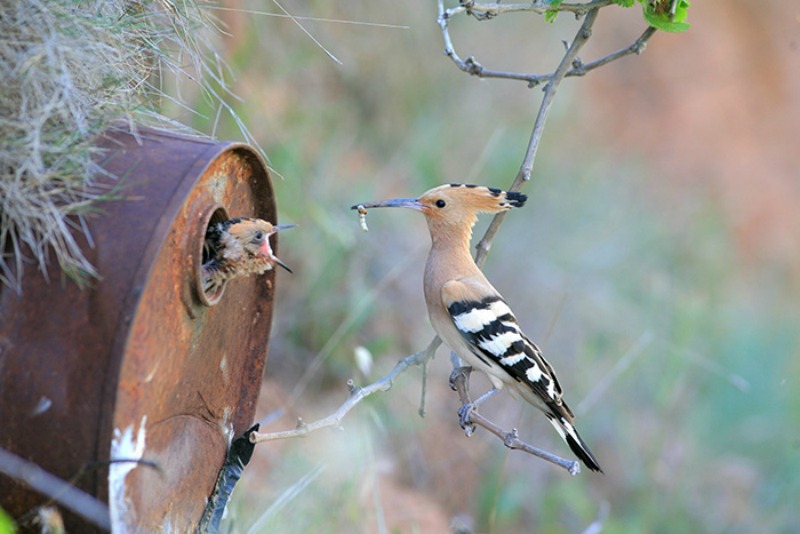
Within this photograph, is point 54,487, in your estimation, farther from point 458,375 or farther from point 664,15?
point 664,15

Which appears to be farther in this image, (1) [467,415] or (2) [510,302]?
(2) [510,302]

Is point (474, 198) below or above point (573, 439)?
above

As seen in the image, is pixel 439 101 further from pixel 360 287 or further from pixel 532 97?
pixel 360 287

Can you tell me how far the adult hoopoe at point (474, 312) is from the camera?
2988 millimetres

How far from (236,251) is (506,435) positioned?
81 centimetres

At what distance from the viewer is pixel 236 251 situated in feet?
7.87

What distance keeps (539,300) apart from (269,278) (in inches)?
157

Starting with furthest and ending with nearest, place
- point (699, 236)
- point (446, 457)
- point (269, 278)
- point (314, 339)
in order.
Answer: point (699, 236), point (446, 457), point (314, 339), point (269, 278)

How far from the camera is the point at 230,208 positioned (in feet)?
8.09

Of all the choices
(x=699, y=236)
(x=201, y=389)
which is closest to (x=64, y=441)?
(x=201, y=389)

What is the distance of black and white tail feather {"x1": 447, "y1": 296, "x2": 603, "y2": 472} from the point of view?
2984 mm

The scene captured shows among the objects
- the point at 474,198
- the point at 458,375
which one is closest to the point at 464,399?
the point at 458,375

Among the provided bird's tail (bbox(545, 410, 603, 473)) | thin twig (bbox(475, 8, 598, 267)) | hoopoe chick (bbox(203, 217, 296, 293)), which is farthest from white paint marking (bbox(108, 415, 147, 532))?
bird's tail (bbox(545, 410, 603, 473))

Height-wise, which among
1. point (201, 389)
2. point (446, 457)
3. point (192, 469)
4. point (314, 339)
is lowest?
point (446, 457)
